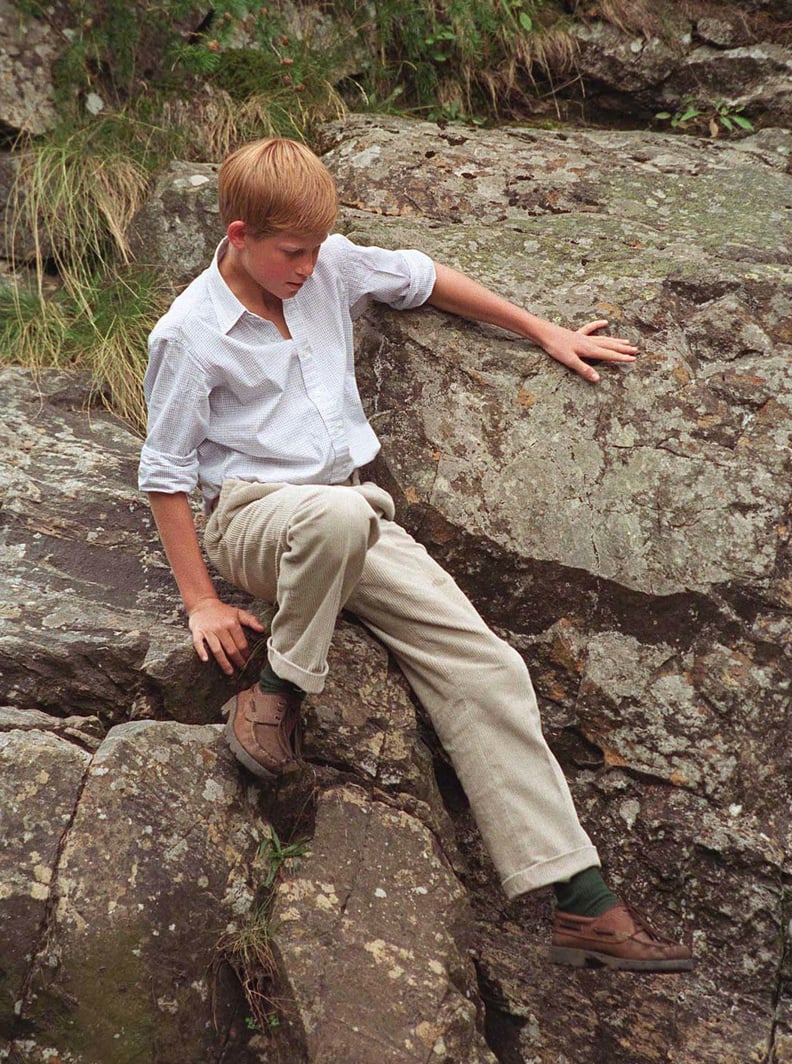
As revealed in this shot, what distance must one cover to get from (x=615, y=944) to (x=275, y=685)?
1107 mm

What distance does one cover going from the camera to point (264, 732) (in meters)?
2.83

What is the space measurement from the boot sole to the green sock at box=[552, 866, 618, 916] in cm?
10

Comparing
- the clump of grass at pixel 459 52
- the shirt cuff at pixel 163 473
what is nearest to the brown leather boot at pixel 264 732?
the shirt cuff at pixel 163 473

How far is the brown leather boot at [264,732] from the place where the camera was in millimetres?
2814

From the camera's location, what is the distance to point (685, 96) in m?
5.36

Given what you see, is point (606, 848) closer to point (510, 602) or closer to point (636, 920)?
point (636, 920)

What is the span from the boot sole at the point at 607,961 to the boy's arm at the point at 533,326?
5.84 feet

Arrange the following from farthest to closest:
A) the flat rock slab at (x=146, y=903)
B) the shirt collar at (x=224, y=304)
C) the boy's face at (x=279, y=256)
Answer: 1. the shirt collar at (x=224, y=304)
2. the boy's face at (x=279, y=256)
3. the flat rock slab at (x=146, y=903)

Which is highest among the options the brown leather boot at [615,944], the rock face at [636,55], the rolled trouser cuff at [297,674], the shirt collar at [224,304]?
the rock face at [636,55]

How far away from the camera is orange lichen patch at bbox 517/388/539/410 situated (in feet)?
11.5

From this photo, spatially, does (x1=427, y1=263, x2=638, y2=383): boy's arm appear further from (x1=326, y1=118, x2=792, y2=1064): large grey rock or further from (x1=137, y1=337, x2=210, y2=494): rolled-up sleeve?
(x1=137, y1=337, x2=210, y2=494): rolled-up sleeve

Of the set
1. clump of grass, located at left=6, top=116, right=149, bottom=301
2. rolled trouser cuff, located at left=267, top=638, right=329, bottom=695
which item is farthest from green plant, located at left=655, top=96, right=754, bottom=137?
rolled trouser cuff, located at left=267, top=638, right=329, bottom=695

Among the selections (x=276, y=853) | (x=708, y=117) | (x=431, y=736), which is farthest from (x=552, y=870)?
(x=708, y=117)

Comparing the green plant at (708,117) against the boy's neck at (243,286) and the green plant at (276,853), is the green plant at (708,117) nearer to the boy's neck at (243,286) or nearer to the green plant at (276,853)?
the boy's neck at (243,286)
